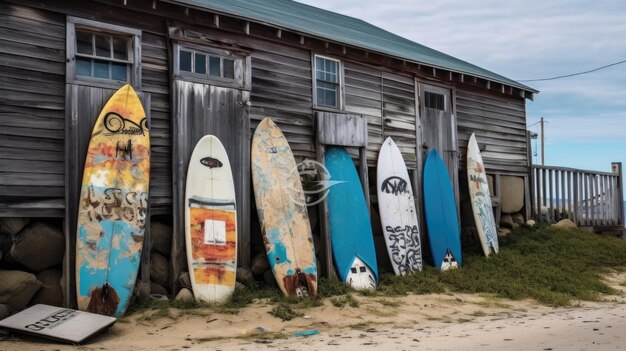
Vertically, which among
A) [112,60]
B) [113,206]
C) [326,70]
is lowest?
[113,206]

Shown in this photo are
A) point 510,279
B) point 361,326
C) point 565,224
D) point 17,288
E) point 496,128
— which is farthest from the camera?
point 565,224

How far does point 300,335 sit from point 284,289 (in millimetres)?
2161

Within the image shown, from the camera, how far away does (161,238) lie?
896cm

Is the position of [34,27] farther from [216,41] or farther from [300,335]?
[300,335]

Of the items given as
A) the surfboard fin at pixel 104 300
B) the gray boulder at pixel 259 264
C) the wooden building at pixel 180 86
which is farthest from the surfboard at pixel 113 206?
the gray boulder at pixel 259 264

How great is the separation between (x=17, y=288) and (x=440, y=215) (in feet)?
26.9

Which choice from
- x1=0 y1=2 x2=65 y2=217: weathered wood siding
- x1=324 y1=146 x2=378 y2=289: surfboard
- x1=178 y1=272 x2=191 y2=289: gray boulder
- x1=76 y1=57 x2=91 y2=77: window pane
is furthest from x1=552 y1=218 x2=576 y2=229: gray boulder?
x1=0 y1=2 x2=65 y2=217: weathered wood siding

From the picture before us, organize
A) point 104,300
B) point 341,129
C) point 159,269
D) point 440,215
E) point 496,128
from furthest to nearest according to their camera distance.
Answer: point 496,128 < point 440,215 < point 341,129 < point 159,269 < point 104,300

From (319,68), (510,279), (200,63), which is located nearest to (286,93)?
(319,68)

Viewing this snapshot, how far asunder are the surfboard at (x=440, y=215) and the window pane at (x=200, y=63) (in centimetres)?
549

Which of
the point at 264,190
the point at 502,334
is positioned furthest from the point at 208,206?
the point at 502,334

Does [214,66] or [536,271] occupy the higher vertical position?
[214,66]

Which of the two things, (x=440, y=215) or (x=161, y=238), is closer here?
(x=161, y=238)

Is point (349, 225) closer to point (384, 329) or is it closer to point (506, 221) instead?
point (384, 329)
